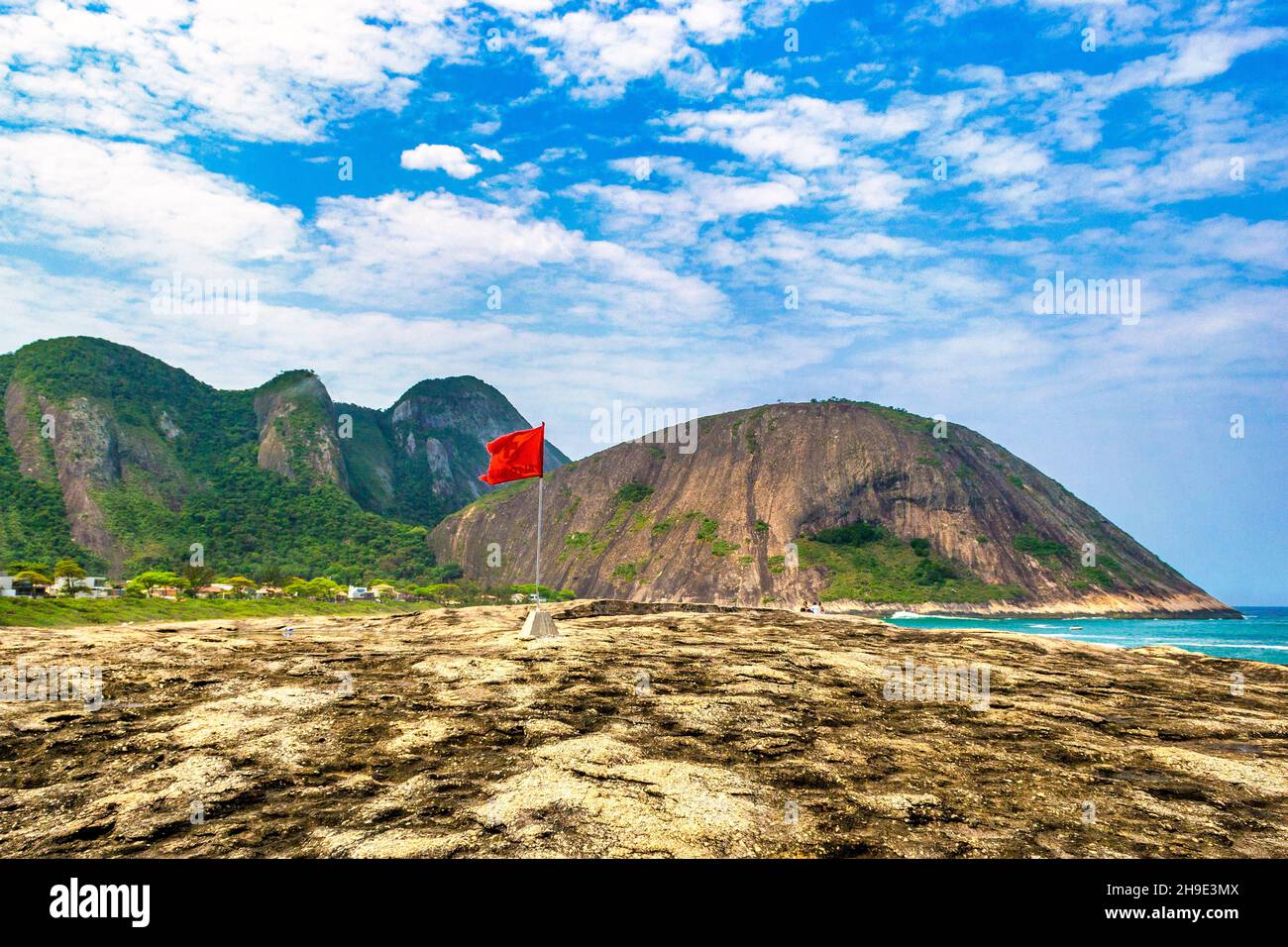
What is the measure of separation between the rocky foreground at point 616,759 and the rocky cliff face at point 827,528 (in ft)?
444

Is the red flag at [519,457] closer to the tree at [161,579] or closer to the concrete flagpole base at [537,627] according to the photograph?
the concrete flagpole base at [537,627]

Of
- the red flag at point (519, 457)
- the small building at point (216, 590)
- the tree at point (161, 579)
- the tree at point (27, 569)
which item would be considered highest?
the red flag at point (519, 457)

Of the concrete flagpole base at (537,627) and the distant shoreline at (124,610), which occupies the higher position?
the concrete flagpole base at (537,627)

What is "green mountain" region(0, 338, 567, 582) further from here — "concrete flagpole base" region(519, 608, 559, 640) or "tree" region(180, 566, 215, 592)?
"concrete flagpole base" region(519, 608, 559, 640)

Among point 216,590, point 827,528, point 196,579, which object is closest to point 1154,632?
point 827,528

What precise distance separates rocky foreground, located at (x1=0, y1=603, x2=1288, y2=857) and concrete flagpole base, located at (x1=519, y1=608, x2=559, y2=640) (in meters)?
0.93

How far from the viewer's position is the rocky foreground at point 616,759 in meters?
6.64

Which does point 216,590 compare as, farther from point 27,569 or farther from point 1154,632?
point 1154,632

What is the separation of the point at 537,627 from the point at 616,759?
8841 millimetres

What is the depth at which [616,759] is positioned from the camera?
8.64 m

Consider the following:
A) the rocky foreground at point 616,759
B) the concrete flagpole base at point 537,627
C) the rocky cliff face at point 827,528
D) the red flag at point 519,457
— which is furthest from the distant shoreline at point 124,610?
the rocky cliff face at point 827,528
